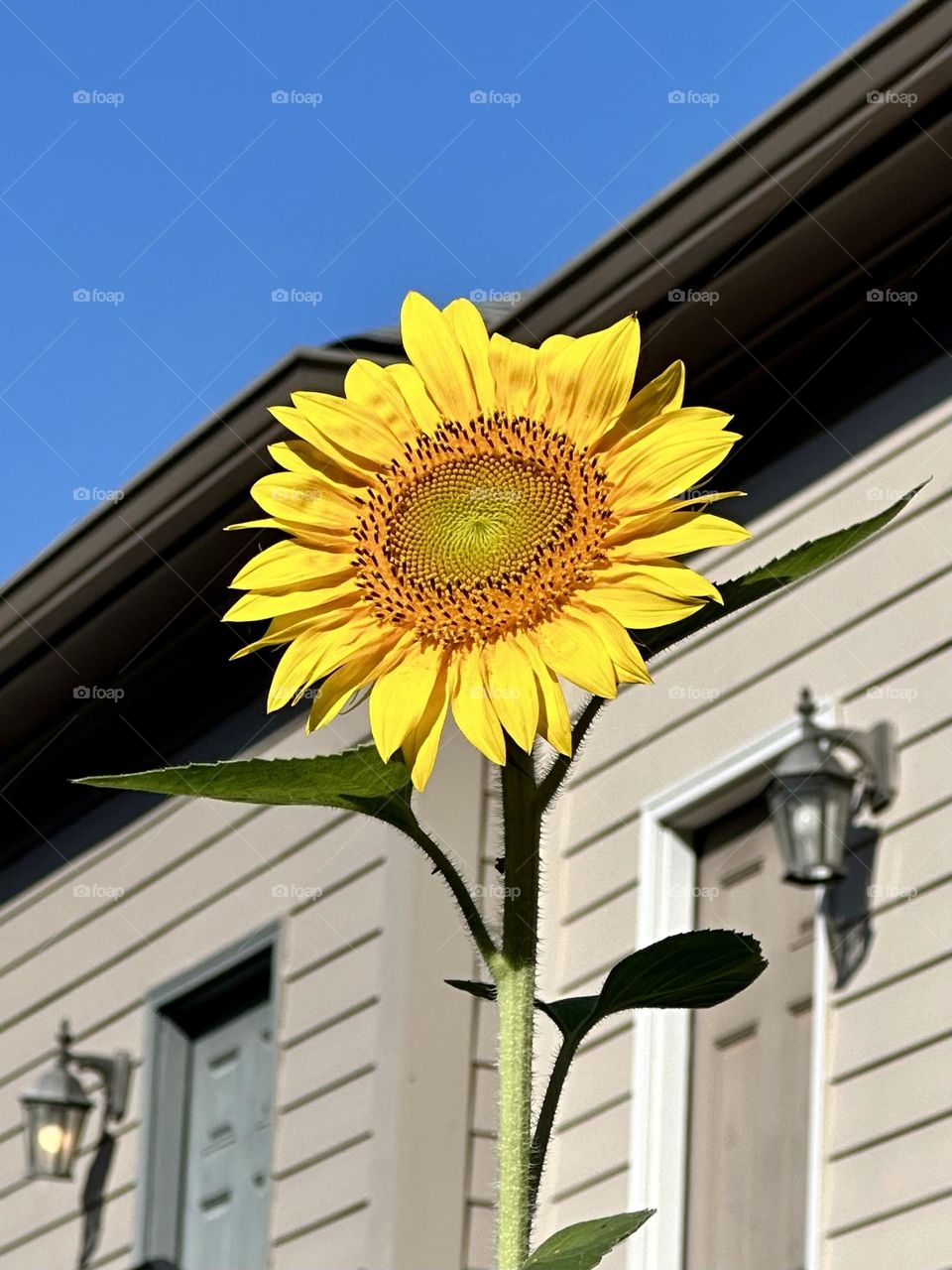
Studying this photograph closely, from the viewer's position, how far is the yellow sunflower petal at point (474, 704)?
→ 0.96m

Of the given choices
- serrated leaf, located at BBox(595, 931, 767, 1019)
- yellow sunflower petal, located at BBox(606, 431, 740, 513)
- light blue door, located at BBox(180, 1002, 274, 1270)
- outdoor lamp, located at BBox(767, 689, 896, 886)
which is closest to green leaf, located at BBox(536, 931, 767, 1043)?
serrated leaf, located at BBox(595, 931, 767, 1019)

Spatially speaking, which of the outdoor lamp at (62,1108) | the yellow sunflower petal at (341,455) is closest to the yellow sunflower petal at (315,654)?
the yellow sunflower petal at (341,455)

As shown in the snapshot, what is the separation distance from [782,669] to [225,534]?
238 centimetres

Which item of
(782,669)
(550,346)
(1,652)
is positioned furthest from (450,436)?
(1,652)

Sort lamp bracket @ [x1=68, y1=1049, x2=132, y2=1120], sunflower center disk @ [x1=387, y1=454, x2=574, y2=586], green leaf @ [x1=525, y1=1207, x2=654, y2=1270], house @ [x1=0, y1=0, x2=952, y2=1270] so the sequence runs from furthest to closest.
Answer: lamp bracket @ [x1=68, y1=1049, x2=132, y2=1120] < house @ [x1=0, y1=0, x2=952, y2=1270] < sunflower center disk @ [x1=387, y1=454, x2=574, y2=586] < green leaf @ [x1=525, y1=1207, x2=654, y2=1270]

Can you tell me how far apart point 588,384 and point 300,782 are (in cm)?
29

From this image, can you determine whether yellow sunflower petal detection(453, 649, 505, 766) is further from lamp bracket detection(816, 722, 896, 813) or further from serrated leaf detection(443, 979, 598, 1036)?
lamp bracket detection(816, 722, 896, 813)

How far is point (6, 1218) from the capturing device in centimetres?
874

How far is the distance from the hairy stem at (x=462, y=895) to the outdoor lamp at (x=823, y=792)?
14.3ft

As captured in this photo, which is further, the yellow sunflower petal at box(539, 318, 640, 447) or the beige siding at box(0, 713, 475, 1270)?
the beige siding at box(0, 713, 475, 1270)

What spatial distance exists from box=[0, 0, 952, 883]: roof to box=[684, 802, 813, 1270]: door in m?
1.18

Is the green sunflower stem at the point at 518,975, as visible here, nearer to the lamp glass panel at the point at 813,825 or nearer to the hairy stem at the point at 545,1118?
the hairy stem at the point at 545,1118

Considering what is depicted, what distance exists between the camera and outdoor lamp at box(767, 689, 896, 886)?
205 inches

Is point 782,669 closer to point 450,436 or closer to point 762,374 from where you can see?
point 762,374
